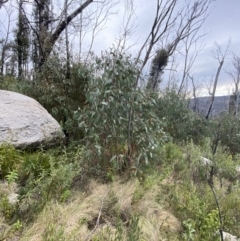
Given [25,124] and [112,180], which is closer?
[112,180]

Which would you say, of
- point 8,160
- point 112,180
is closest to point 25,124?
point 8,160

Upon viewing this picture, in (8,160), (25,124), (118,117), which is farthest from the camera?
(25,124)

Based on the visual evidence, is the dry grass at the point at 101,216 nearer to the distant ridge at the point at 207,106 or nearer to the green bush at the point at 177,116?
the green bush at the point at 177,116

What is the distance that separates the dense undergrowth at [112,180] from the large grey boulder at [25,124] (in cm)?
18

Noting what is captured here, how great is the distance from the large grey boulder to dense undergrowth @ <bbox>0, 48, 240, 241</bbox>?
0.18 metres

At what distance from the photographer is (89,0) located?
250 inches

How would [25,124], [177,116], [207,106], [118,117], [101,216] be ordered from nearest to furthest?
1. [101,216]
2. [118,117]
3. [25,124]
4. [177,116]
5. [207,106]

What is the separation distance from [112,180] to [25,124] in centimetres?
123

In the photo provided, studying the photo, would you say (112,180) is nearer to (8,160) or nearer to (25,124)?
(8,160)

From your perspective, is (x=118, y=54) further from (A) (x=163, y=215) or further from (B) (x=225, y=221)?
(B) (x=225, y=221)

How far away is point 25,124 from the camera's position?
2.55 meters

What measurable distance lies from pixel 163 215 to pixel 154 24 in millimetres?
2111

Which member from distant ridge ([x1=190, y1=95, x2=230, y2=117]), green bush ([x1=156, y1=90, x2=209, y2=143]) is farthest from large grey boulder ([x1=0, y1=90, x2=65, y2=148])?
distant ridge ([x1=190, y1=95, x2=230, y2=117])

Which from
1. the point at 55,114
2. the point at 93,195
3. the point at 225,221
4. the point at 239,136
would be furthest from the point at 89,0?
the point at 225,221
